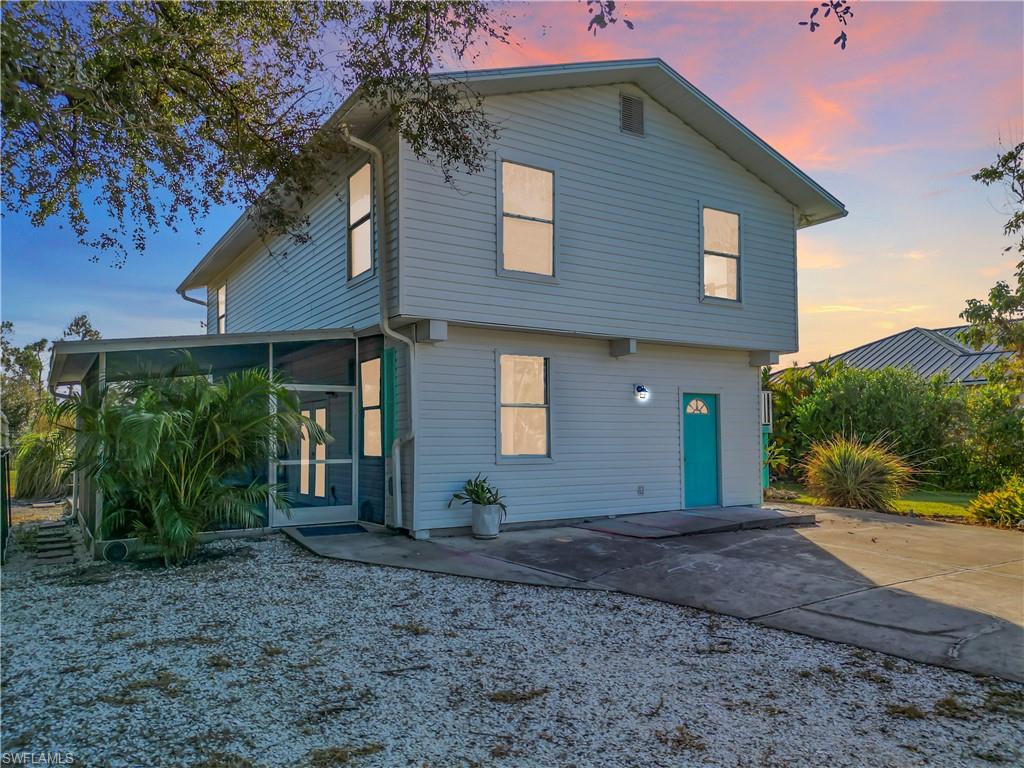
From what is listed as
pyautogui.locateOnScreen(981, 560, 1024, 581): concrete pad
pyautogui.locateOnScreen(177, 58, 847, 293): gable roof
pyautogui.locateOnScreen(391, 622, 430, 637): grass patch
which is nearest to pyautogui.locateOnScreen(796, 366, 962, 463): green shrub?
pyautogui.locateOnScreen(177, 58, 847, 293): gable roof

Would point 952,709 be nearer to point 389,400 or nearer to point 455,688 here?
point 455,688

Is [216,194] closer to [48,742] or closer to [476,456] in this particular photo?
[476,456]

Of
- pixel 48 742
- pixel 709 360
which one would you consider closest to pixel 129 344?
pixel 48 742

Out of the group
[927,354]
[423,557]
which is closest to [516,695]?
[423,557]

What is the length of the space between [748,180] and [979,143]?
4.24 meters

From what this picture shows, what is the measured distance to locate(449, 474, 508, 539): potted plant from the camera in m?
9.05

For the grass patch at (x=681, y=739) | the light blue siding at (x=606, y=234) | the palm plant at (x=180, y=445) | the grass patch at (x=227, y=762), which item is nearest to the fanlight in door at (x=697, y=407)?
the light blue siding at (x=606, y=234)

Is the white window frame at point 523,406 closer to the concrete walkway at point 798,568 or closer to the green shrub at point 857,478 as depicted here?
the concrete walkway at point 798,568

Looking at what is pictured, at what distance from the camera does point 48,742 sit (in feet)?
10.6

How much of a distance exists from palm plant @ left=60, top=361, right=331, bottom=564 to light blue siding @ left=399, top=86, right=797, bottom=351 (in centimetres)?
231

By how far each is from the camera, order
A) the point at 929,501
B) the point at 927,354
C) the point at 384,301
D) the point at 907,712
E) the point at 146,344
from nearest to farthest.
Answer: the point at 907,712 → the point at 146,344 → the point at 384,301 → the point at 929,501 → the point at 927,354

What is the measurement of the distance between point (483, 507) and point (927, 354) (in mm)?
29214

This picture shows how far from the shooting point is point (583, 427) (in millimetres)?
10586

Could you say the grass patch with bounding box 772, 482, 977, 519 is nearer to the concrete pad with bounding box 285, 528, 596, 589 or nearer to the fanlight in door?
the fanlight in door
